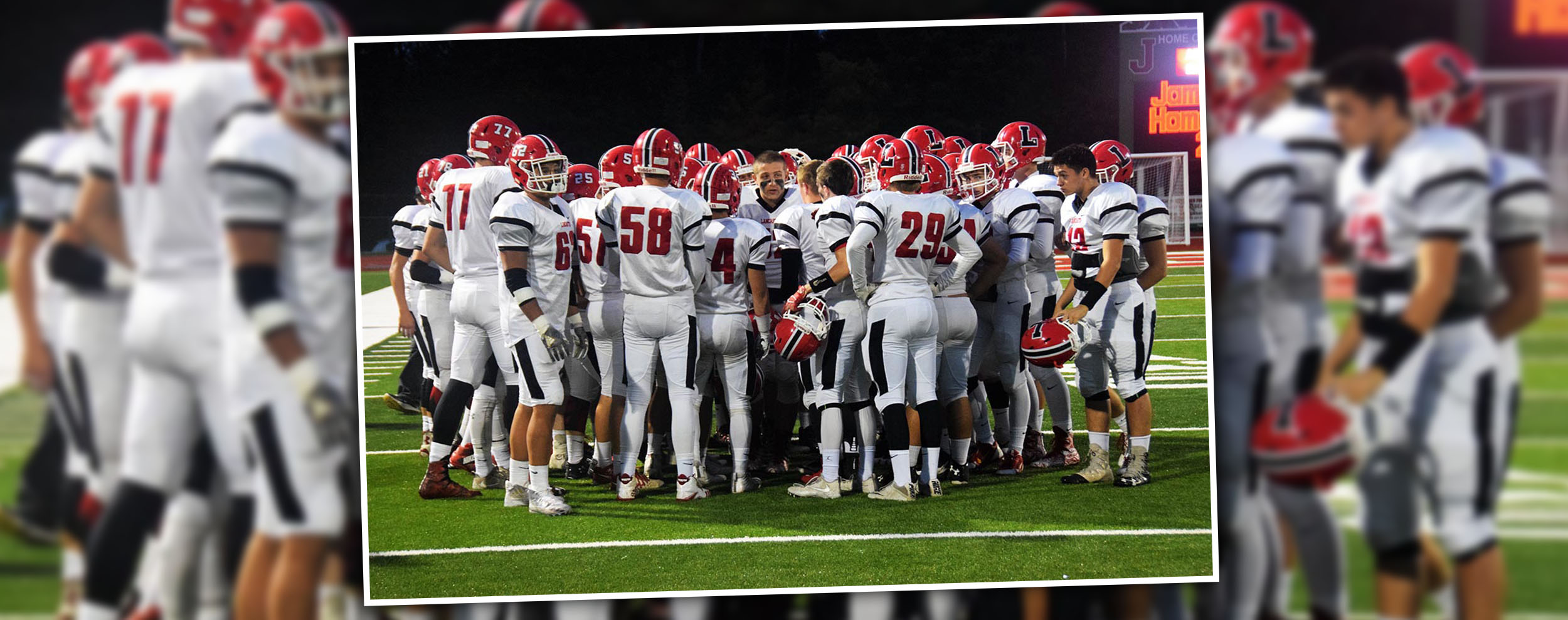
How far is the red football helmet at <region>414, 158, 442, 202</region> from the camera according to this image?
618cm

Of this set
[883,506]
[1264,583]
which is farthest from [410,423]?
[1264,583]

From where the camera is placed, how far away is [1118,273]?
571 centimetres

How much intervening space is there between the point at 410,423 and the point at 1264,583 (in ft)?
19.7

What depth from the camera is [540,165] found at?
540cm

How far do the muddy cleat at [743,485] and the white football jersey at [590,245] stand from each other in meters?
1.15

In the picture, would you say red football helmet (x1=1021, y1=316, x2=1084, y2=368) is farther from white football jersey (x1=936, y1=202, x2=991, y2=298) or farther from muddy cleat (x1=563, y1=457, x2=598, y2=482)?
muddy cleat (x1=563, y1=457, x2=598, y2=482)

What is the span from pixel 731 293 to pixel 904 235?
92cm

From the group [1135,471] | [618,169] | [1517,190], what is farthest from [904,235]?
[1517,190]

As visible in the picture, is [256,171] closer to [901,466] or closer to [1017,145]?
[901,466]

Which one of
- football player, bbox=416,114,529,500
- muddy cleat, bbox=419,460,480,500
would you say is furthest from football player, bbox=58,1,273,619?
muddy cleat, bbox=419,460,480,500

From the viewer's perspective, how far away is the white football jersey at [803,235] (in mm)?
6105

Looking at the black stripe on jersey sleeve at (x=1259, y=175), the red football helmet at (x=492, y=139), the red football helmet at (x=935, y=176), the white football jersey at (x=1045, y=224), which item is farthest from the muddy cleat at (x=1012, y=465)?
the black stripe on jersey sleeve at (x=1259, y=175)

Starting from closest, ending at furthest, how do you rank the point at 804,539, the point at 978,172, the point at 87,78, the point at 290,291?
1. the point at 290,291
2. the point at 87,78
3. the point at 804,539
4. the point at 978,172

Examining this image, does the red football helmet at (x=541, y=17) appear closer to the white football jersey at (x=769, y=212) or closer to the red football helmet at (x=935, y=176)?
the red football helmet at (x=935, y=176)
